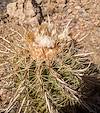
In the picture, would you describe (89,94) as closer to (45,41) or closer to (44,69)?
(44,69)

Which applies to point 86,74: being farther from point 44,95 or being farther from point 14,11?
point 14,11

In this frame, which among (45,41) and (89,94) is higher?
(45,41)

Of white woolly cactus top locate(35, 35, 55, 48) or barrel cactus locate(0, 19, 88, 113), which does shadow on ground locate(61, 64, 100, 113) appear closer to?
barrel cactus locate(0, 19, 88, 113)

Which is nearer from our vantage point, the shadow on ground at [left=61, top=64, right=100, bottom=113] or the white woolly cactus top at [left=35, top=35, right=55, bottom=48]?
the white woolly cactus top at [left=35, top=35, right=55, bottom=48]

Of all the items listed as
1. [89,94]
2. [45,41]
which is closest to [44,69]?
[45,41]

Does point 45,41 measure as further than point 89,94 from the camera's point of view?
No

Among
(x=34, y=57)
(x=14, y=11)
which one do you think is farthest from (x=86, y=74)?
(x=14, y=11)

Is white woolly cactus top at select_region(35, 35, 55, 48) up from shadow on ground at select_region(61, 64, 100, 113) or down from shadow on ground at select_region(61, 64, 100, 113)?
up

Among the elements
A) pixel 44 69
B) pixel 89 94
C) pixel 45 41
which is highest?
pixel 45 41

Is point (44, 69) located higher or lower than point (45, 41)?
lower

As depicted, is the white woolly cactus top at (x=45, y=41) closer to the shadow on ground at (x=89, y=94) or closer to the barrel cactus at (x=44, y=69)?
the barrel cactus at (x=44, y=69)

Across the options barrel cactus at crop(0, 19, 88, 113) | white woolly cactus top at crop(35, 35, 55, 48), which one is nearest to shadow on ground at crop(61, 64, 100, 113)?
barrel cactus at crop(0, 19, 88, 113)

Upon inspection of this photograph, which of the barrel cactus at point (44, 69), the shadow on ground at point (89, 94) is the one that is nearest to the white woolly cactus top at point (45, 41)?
the barrel cactus at point (44, 69)
